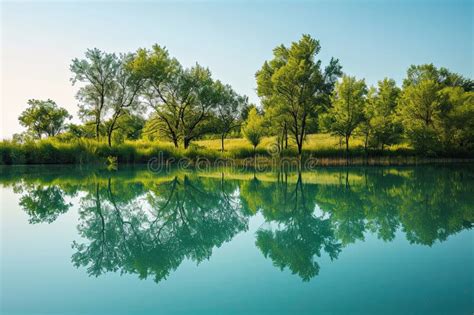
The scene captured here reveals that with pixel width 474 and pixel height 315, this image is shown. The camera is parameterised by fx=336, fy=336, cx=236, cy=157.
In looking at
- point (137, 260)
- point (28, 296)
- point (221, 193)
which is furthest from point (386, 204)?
point (28, 296)

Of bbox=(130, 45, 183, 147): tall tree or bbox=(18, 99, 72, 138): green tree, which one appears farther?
bbox=(18, 99, 72, 138): green tree

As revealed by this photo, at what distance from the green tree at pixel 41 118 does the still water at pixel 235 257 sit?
5969 cm

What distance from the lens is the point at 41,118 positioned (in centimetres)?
6278

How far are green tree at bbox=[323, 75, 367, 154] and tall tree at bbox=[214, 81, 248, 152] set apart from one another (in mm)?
14029

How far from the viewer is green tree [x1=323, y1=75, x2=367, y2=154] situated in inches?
1410

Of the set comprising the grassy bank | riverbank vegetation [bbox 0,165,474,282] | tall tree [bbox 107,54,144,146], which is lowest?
riverbank vegetation [bbox 0,165,474,282]

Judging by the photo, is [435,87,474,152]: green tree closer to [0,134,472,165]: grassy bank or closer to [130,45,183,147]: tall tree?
[0,134,472,165]: grassy bank

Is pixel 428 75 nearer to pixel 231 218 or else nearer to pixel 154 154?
pixel 154 154

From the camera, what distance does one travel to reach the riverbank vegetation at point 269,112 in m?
34.4

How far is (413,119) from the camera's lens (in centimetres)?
4247

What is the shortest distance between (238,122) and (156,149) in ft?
56.7

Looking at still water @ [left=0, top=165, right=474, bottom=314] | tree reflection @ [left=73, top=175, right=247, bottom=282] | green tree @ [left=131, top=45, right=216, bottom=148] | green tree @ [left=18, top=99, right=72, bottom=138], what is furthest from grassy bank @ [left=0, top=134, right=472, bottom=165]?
green tree @ [left=18, top=99, right=72, bottom=138]

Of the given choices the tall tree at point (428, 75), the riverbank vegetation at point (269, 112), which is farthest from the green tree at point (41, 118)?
the tall tree at point (428, 75)

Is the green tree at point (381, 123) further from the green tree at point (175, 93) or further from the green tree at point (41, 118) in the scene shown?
the green tree at point (41, 118)
